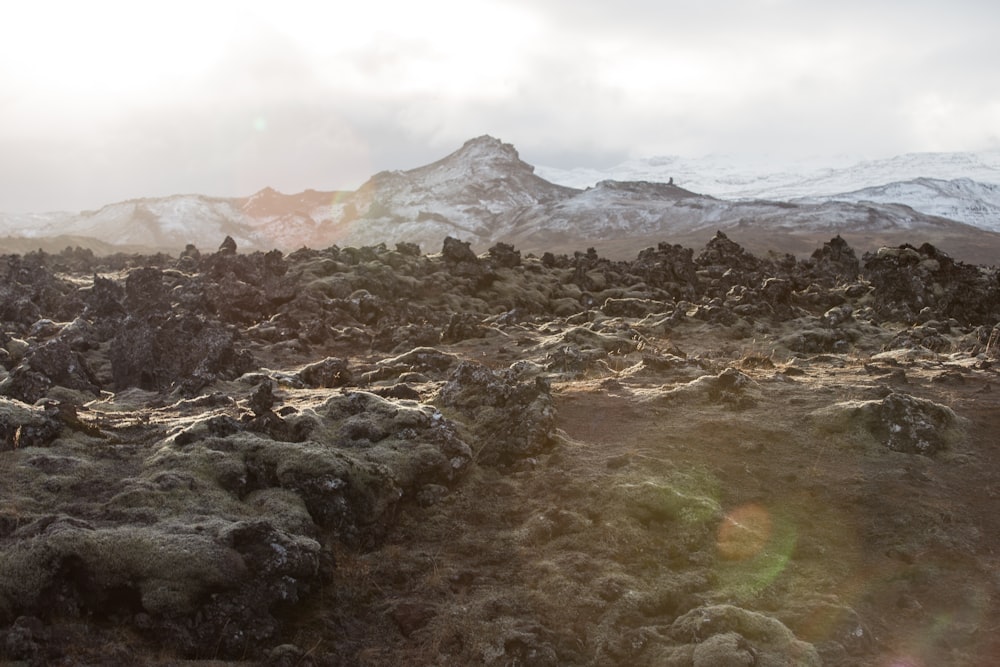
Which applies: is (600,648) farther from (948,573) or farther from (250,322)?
(250,322)

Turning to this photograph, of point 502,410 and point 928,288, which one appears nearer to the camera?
point 502,410

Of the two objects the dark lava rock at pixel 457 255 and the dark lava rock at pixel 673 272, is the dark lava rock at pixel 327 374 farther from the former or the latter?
the dark lava rock at pixel 673 272

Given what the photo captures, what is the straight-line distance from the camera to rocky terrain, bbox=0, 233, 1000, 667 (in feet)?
50.0

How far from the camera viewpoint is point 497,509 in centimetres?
2133

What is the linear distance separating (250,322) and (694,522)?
44.0 metres

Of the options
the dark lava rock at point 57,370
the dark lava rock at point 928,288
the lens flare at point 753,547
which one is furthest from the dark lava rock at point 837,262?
the dark lava rock at point 57,370

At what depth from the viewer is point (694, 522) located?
19.9m

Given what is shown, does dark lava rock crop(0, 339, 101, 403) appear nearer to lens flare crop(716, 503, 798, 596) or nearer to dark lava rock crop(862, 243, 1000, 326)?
lens flare crop(716, 503, 798, 596)

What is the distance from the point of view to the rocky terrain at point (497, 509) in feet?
50.0

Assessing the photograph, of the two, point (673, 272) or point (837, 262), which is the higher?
point (837, 262)

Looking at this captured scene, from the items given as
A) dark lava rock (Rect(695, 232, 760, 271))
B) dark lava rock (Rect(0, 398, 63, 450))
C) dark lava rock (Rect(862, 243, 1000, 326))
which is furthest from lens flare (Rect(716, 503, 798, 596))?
dark lava rock (Rect(695, 232, 760, 271))

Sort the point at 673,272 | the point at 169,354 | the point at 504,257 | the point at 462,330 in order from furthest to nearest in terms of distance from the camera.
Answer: the point at 504,257 < the point at 673,272 < the point at 462,330 < the point at 169,354

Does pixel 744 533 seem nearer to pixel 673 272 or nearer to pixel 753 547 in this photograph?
pixel 753 547

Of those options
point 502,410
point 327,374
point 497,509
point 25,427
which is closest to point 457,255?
point 327,374
